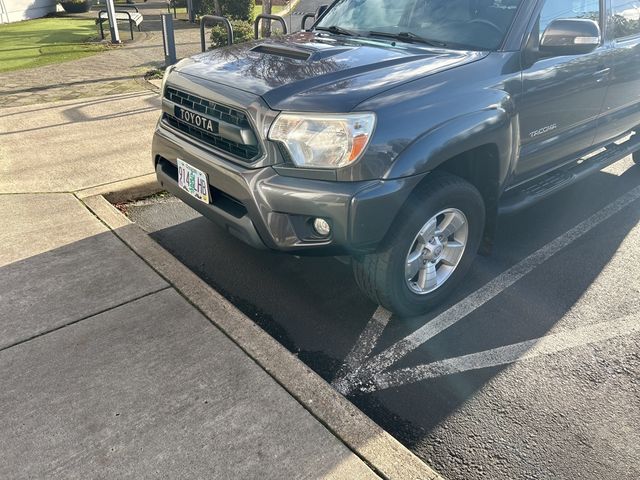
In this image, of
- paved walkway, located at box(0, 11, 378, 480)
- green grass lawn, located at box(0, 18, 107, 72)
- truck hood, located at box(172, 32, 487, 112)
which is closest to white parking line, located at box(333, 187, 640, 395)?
paved walkway, located at box(0, 11, 378, 480)

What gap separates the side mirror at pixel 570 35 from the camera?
313 cm

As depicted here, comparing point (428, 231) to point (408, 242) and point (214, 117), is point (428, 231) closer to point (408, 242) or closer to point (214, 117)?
point (408, 242)

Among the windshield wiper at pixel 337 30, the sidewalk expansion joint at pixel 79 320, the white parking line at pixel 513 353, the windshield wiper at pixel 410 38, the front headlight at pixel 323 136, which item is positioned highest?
the windshield wiper at pixel 410 38

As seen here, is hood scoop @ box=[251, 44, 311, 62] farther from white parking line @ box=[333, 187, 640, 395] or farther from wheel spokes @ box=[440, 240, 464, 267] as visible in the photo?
white parking line @ box=[333, 187, 640, 395]

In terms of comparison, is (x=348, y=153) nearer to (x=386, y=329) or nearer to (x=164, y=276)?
(x=386, y=329)

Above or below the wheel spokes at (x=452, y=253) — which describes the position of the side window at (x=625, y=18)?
above

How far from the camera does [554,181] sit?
3850 mm

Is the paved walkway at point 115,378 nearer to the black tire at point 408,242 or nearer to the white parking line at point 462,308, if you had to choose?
the white parking line at point 462,308

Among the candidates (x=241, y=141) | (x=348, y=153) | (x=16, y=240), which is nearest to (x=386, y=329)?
(x=348, y=153)

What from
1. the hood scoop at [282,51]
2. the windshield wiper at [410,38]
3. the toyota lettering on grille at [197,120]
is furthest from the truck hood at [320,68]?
the toyota lettering on grille at [197,120]

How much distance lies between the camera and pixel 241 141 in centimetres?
277

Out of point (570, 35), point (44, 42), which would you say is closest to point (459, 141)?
point (570, 35)

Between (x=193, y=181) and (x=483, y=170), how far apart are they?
5.65 ft

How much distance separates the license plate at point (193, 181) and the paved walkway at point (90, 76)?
5.30 meters
